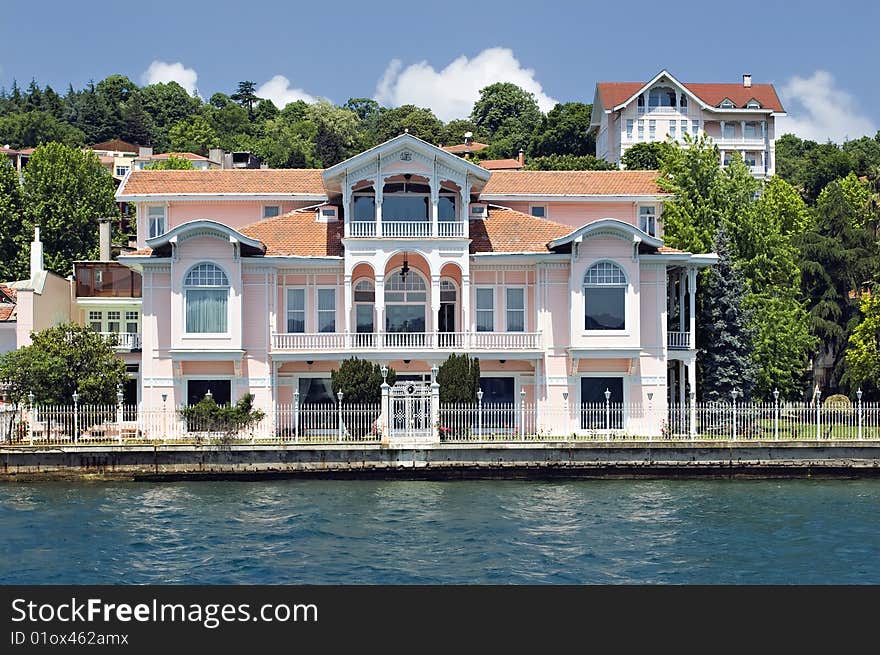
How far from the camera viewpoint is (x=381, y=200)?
1686 inches

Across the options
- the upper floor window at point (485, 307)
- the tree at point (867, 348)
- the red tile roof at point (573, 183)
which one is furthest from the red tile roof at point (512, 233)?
the tree at point (867, 348)

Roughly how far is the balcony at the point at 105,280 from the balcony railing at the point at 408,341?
917cm

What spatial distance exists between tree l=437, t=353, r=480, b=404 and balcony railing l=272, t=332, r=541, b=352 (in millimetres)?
1993

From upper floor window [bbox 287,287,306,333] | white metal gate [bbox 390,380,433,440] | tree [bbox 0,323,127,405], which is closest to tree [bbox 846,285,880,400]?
white metal gate [bbox 390,380,433,440]

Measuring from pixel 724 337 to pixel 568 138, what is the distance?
6206 centimetres

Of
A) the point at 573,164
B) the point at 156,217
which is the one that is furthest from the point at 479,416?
the point at 573,164

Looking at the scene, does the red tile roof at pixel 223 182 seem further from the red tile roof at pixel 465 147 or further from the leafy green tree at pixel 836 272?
the red tile roof at pixel 465 147

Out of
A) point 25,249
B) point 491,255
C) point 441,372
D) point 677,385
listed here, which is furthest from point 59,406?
point 25,249

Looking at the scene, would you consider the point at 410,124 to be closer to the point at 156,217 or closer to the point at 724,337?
the point at 156,217

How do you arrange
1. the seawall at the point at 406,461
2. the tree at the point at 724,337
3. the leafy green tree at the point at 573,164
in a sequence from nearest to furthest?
the seawall at the point at 406,461, the tree at the point at 724,337, the leafy green tree at the point at 573,164

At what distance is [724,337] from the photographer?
4609cm

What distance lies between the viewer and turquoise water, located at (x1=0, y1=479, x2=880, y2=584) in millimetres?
23984

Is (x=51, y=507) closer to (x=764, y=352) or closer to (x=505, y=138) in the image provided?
(x=764, y=352)

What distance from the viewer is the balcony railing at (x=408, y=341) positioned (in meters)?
42.3
